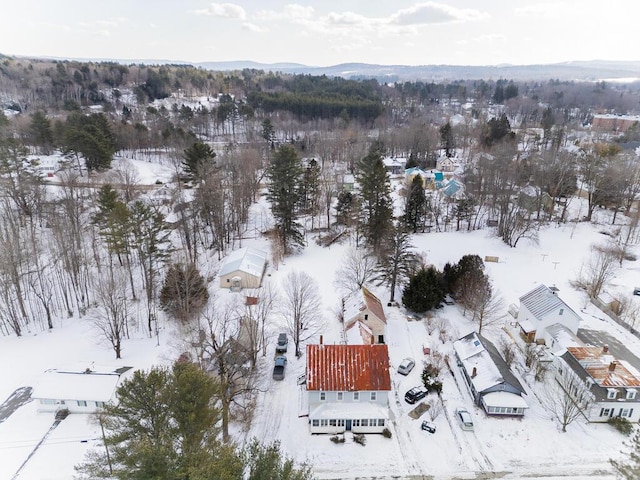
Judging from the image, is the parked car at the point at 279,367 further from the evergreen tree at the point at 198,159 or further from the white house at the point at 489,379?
the evergreen tree at the point at 198,159

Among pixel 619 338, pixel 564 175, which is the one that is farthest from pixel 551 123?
pixel 619 338

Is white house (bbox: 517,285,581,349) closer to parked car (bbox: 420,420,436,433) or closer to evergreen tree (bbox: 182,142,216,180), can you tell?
parked car (bbox: 420,420,436,433)

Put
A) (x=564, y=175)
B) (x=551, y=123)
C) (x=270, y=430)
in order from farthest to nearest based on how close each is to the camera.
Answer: (x=551, y=123), (x=564, y=175), (x=270, y=430)

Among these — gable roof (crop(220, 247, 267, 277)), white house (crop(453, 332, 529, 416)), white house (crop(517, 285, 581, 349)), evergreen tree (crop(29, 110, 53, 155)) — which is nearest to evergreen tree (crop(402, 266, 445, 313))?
white house (crop(453, 332, 529, 416))

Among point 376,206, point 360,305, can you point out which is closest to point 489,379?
point 360,305

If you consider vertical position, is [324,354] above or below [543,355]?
above

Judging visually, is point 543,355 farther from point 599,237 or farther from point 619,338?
point 599,237

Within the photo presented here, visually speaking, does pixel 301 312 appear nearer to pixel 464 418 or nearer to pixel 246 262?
pixel 246 262
